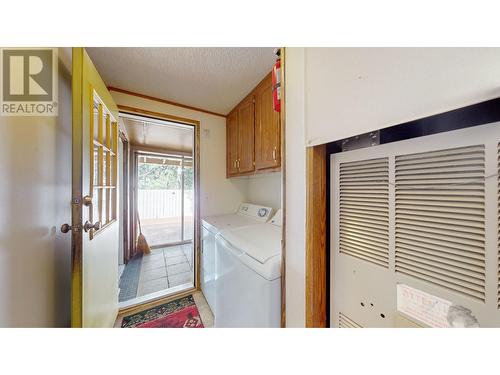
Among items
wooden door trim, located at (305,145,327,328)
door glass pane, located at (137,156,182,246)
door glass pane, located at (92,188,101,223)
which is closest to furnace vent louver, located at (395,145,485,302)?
wooden door trim, located at (305,145,327,328)

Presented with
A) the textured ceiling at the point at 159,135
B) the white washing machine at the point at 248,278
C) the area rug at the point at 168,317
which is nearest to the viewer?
the white washing machine at the point at 248,278

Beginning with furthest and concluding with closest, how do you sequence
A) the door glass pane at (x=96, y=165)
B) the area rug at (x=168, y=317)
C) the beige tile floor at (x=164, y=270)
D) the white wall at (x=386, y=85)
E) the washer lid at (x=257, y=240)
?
the beige tile floor at (x=164, y=270), the area rug at (x=168, y=317), the door glass pane at (x=96, y=165), the washer lid at (x=257, y=240), the white wall at (x=386, y=85)

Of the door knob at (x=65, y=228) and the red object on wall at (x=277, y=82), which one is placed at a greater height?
the red object on wall at (x=277, y=82)

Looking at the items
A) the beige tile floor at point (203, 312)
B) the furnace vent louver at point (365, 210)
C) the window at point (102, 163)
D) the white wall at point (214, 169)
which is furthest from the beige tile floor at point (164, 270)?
the furnace vent louver at point (365, 210)

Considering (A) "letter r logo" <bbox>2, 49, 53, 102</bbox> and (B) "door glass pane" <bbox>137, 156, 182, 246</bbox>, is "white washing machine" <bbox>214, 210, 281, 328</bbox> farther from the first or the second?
(B) "door glass pane" <bbox>137, 156, 182, 246</bbox>

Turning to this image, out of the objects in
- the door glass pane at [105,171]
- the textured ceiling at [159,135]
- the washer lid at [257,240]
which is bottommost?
the washer lid at [257,240]

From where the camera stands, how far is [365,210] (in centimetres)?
58

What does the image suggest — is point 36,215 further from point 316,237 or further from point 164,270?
point 164,270

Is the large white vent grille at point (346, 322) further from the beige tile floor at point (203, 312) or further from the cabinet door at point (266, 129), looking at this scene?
the beige tile floor at point (203, 312)

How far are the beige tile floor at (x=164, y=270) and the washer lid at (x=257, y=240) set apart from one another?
1397mm

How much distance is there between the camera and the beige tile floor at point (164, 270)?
2.12 m

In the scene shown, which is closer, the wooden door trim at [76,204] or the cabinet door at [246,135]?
the wooden door trim at [76,204]
